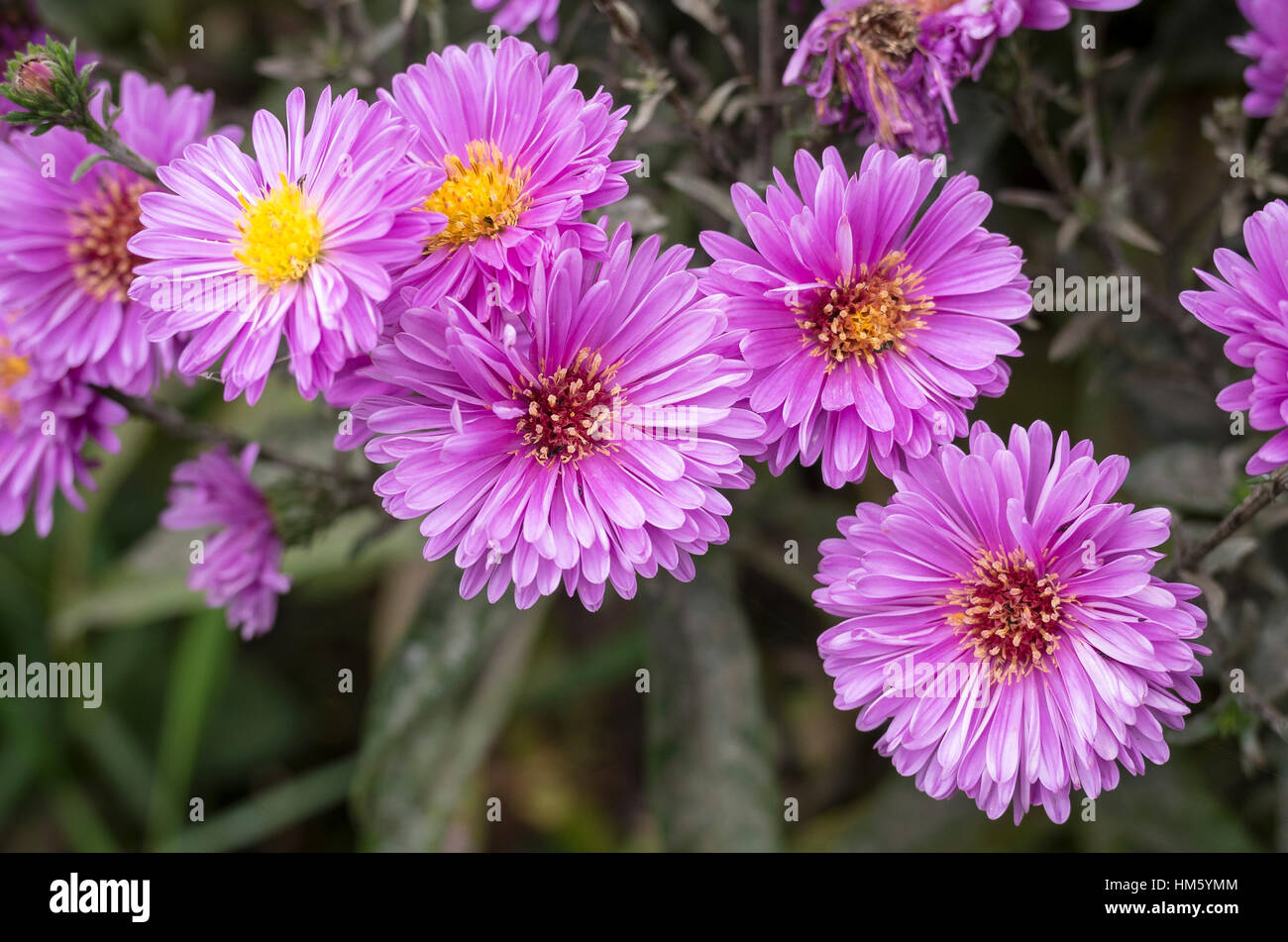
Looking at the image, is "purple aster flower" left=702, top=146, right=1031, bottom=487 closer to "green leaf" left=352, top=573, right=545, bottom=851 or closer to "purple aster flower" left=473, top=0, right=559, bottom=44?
"purple aster flower" left=473, top=0, right=559, bottom=44

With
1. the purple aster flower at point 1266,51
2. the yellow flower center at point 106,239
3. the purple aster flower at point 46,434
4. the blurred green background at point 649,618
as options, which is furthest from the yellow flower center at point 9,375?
the purple aster flower at point 1266,51

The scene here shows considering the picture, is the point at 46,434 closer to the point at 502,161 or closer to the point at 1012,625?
the point at 502,161

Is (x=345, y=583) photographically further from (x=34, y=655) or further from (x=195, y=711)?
(x=34, y=655)

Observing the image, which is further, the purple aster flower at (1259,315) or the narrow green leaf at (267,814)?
the narrow green leaf at (267,814)

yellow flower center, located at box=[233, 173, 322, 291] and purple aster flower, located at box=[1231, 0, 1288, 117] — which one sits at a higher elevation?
purple aster flower, located at box=[1231, 0, 1288, 117]

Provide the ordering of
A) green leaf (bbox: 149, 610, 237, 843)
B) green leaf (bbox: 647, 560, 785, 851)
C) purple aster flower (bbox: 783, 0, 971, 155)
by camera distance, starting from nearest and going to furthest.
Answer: purple aster flower (bbox: 783, 0, 971, 155) → green leaf (bbox: 647, 560, 785, 851) → green leaf (bbox: 149, 610, 237, 843)

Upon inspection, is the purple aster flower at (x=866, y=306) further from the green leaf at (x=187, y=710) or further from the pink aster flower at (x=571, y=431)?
the green leaf at (x=187, y=710)

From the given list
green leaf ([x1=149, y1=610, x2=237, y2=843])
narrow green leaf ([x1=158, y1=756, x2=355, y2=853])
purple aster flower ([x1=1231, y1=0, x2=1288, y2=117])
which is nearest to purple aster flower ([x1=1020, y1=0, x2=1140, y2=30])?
purple aster flower ([x1=1231, y1=0, x2=1288, y2=117])
